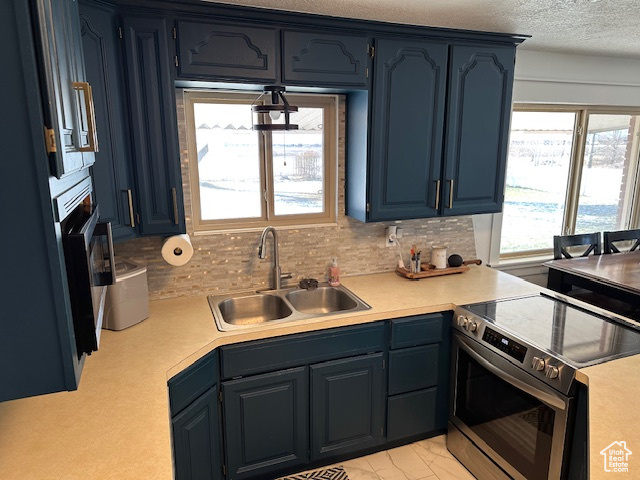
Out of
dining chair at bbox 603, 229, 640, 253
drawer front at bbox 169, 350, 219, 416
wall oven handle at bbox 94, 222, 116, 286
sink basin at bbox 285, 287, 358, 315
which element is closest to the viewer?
wall oven handle at bbox 94, 222, 116, 286

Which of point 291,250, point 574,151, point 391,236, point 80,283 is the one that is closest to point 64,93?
point 80,283

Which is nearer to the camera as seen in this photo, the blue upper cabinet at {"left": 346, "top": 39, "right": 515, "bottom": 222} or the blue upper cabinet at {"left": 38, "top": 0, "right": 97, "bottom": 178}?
the blue upper cabinet at {"left": 38, "top": 0, "right": 97, "bottom": 178}

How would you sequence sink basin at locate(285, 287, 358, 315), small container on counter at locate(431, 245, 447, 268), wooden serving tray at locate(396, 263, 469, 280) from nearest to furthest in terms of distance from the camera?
sink basin at locate(285, 287, 358, 315)
wooden serving tray at locate(396, 263, 469, 280)
small container on counter at locate(431, 245, 447, 268)

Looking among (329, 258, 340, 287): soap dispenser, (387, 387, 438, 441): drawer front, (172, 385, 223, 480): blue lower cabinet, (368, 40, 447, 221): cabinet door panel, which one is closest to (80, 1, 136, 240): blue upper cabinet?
(172, 385, 223, 480): blue lower cabinet

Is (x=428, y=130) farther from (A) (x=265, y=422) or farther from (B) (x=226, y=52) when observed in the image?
(A) (x=265, y=422)

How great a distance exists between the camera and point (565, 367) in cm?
171

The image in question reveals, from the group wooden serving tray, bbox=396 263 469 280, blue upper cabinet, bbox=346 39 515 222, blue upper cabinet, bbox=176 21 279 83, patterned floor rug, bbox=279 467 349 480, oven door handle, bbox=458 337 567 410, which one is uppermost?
blue upper cabinet, bbox=176 21 279 83

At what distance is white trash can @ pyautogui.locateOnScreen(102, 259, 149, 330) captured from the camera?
6.44 feet

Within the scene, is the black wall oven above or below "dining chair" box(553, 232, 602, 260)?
above

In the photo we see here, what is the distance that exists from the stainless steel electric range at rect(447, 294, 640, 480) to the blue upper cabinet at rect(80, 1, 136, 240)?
5.91 feet

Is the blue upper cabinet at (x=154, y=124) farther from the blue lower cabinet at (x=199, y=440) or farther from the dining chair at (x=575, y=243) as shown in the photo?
the dining chair at (x=575, y=243)

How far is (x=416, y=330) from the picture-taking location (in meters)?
2.34

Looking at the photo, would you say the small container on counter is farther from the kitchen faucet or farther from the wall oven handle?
the wall oven handle

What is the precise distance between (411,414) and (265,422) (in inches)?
33.9
